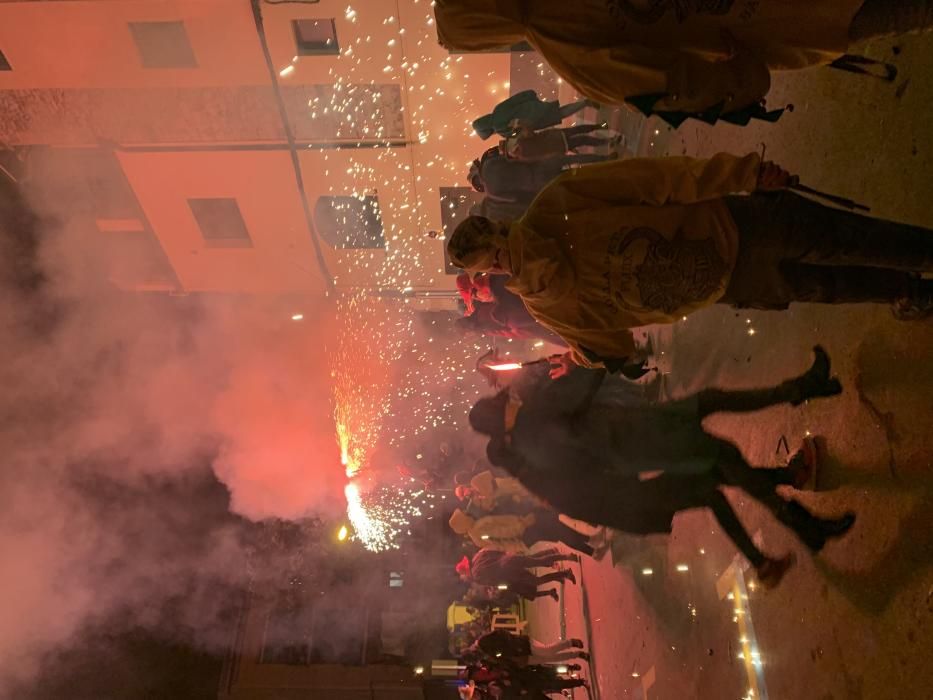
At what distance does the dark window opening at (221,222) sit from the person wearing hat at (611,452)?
763 cm

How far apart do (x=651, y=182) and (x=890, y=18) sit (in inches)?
35.6

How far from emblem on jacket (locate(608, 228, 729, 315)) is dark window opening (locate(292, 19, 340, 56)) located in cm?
665

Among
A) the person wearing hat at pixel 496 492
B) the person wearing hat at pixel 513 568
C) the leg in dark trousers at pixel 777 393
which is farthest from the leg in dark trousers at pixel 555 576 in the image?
the leg in dark trousers at pixel 777 393

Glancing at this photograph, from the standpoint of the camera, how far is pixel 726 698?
3695 millimetres

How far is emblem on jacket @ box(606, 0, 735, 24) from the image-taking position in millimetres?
2282

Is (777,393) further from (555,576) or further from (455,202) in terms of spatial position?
(455,202)

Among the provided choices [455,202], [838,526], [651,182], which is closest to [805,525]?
[838,526]

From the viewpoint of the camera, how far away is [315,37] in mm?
8023

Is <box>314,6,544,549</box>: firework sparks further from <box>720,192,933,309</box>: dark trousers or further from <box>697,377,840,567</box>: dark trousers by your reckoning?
<box>720,192,933,309</box>: dark trousers

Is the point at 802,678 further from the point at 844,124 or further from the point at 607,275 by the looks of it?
the point at 844,124

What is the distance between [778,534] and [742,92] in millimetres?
2172

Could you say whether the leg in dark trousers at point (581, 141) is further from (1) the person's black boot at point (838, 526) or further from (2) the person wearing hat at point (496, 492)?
(1) the person's black boot at point (838, 526)

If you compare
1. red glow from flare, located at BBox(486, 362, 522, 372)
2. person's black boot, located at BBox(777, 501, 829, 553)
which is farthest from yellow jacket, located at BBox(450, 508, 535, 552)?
person's black boot, located at BBox(777, 501, 829, 553)

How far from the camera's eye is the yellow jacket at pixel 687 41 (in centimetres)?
226
